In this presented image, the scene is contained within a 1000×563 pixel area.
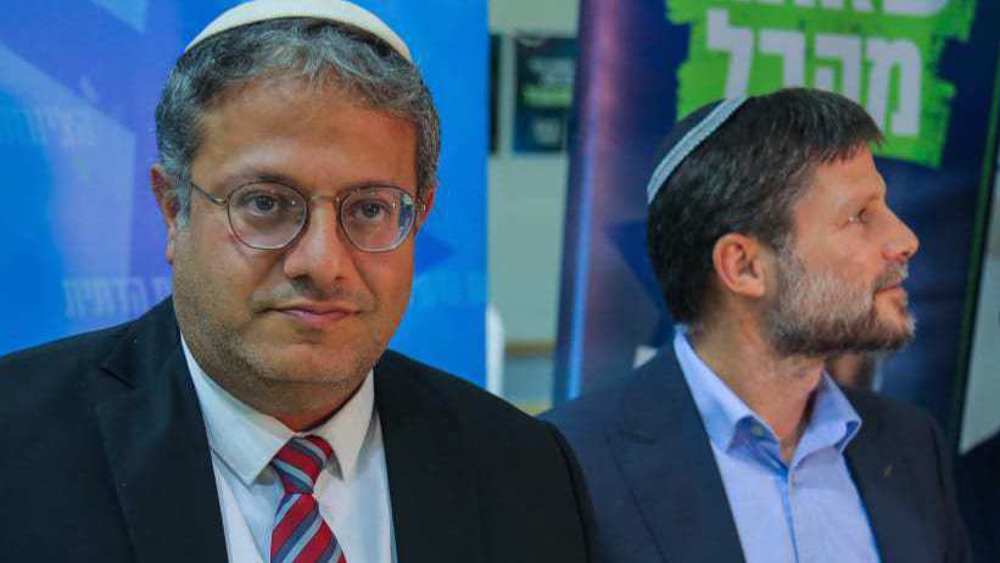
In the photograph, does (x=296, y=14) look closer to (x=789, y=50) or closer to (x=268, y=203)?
(x=268, y=203)

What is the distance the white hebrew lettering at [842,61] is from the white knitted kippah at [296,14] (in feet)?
4.77

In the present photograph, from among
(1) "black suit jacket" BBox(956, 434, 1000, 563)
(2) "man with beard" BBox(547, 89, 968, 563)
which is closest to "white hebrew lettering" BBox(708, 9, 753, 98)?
(2) "man with beard" BBox(547, 89, 968, 563)

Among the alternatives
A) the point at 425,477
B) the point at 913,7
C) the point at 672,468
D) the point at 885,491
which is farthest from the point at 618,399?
the point at 913,7

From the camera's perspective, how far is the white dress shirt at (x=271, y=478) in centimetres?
139

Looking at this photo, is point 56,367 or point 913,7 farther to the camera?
point 913,7

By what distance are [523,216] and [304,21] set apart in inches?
48.5

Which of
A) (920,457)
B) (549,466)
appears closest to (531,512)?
(549,466)

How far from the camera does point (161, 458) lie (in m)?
1.32

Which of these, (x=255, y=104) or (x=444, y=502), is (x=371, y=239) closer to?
(x=255, y=104)

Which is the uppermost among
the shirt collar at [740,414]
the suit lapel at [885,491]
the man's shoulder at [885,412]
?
the shirt collar at [740,414]

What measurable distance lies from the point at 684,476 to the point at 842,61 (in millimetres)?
1102

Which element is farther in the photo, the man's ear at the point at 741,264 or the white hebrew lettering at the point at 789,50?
the white hebrew lettering at the point at 789,50

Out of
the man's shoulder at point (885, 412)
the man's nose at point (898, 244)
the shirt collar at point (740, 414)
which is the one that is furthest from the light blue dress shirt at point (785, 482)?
the man's nose at point (898, 244)

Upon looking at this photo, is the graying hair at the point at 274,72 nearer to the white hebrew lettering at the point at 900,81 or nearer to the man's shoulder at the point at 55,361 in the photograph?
the man's shoulder at the point at 55,361
